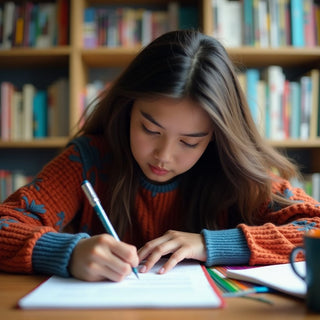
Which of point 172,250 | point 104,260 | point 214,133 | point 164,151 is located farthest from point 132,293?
point 214,133

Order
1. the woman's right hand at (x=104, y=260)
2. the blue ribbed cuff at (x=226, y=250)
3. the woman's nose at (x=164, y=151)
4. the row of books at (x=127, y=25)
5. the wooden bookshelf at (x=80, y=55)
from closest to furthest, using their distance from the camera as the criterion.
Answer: the woman's right hand at (x=104, y=260), the blue ribbed cuff at (x=226, y=250), the woman's nose at (x=164, y=151), the wooden bookshelf at (x=80, y=55), the row of books at (x=127, y=25)

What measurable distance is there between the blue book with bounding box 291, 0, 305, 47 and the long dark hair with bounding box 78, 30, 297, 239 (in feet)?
3.34

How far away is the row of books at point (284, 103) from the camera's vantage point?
1.95m

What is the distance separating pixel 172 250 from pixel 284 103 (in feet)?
4.54

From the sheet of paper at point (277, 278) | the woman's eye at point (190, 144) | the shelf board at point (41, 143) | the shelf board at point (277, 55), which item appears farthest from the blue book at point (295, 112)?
the sheet of paper at point (277, 278)

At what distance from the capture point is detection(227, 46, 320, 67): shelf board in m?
1.90

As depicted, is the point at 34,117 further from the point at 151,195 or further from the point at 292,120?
the point at 292,120

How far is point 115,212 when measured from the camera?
1062mm

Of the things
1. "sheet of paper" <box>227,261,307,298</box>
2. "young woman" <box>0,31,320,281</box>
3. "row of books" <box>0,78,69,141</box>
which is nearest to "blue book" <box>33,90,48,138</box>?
"row of books" <box>0,78,69,141</box>

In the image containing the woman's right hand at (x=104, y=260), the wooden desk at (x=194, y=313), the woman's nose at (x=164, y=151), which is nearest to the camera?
the wooden desk at (x=194, y=313)

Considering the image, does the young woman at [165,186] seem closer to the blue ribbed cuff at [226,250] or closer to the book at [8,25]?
the blue ribbed cuff at [226,250]

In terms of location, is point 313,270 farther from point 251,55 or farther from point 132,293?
point 251,55

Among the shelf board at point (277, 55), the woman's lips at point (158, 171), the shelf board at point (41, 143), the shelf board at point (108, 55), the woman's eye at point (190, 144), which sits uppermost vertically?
the shelf board at point (108, 55)

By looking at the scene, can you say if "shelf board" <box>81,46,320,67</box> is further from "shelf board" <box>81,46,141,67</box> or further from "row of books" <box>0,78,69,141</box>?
"row of books" <box>0,78,69,141</box>
